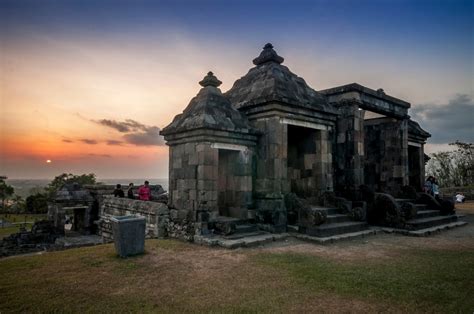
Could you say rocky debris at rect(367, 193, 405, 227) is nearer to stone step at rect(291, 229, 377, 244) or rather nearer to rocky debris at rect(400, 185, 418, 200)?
stone step at rect(291, 229, 377, 244)

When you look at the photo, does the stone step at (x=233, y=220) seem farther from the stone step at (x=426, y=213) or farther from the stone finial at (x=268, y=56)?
the stone step at (x=426, y=213)

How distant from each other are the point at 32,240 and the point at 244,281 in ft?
45.0

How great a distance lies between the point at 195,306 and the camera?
12.8 feet

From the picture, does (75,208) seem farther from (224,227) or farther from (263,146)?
(263,146)

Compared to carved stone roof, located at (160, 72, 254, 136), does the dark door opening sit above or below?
below

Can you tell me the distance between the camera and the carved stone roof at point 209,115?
328 inches

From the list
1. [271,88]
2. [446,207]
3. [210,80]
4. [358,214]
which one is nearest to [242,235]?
[358,214]

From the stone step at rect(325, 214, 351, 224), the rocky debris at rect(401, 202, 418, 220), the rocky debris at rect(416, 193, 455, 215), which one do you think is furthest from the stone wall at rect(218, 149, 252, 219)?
the rocky debris at rect(416, 193, 455, 215)

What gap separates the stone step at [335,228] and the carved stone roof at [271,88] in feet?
11.9

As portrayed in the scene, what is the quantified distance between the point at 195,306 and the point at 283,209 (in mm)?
5353

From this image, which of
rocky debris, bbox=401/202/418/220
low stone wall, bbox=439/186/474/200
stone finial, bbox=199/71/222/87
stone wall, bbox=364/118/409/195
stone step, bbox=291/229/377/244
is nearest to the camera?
stone step, bbox=291/229/377/244

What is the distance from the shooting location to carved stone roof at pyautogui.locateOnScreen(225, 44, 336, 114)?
9211 mm

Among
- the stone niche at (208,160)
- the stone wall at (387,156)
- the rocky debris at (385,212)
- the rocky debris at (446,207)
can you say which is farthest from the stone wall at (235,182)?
the rocky debris at (446,207)

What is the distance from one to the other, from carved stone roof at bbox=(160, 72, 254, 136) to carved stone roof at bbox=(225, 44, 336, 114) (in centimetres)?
74
